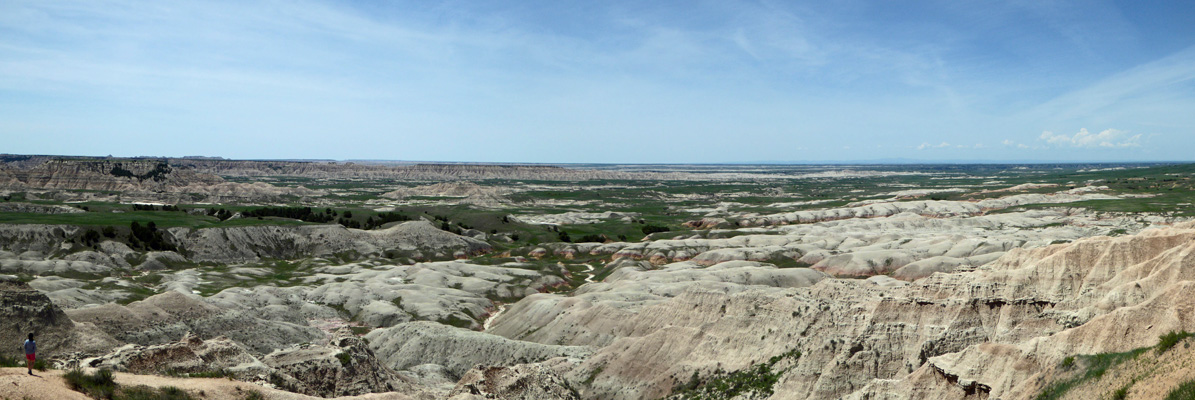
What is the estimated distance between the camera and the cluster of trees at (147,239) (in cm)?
9044

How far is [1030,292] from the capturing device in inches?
1335

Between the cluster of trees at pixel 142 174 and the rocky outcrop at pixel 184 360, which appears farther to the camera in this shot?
the cluster of trees at pixel 142 174

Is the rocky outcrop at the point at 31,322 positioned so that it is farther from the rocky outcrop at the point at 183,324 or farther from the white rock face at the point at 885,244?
the white rock face at the point at 885,244

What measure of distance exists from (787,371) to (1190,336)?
49.6 ft

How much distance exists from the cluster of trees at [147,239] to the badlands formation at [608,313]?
538mm

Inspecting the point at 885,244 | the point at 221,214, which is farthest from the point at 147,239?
the point at 885,244

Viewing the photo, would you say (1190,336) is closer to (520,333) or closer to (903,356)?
(903,356)

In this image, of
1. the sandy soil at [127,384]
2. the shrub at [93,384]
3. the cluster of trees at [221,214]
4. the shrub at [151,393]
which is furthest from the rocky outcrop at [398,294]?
the cluster of trees at [221,214]

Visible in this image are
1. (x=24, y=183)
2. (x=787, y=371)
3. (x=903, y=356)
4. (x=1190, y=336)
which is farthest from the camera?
(x=24, y=183)

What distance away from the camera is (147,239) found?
301 ft

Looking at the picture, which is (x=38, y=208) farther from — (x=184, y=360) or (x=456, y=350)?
(x=184, y=360)

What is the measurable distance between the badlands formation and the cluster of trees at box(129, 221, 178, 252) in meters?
0.54

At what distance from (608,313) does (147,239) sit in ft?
238

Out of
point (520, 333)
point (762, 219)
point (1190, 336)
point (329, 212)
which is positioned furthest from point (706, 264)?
point (329, 212)
